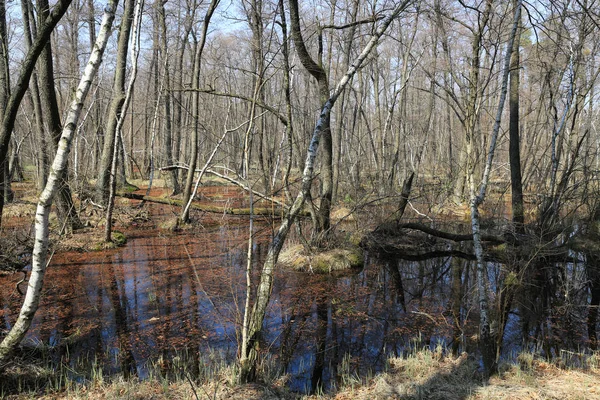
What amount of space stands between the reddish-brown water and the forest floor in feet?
1.58

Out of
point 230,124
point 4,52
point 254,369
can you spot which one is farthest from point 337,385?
point 230,124

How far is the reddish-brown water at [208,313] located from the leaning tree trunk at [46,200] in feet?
4.12

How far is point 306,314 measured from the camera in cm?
684

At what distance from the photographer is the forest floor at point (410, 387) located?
13.0 feet

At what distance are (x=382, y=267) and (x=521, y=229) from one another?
3.86m

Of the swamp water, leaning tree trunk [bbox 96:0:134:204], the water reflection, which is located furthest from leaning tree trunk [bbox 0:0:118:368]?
leaning tree trunk [bbox 96:0:134:204]

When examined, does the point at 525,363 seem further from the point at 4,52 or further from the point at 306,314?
the point at 4,52

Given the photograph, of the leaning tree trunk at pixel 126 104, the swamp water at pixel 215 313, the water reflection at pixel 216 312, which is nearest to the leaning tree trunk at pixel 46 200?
the swamp water at pixel 215 313

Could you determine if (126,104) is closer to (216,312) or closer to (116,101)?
(116,101)

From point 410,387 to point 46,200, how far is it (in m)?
3.94

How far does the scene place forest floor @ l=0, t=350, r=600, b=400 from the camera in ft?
13.0

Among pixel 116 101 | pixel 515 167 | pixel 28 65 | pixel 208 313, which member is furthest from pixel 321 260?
pixel 116 101

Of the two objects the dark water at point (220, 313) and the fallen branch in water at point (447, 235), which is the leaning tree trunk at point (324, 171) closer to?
the dark water at point (220, 313)

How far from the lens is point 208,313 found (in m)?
6.69
